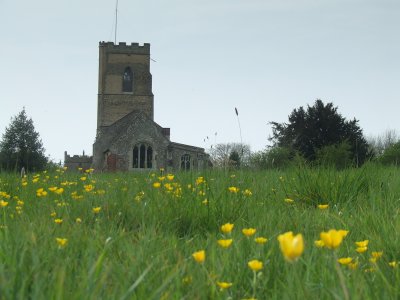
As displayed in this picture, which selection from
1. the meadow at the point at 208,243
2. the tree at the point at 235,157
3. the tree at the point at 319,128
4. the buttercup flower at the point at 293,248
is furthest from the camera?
the tree at the point at 319,128

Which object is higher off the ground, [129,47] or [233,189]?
[129,47]

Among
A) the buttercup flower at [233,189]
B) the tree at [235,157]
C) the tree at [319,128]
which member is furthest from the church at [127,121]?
the buttercup flower at [233,189]

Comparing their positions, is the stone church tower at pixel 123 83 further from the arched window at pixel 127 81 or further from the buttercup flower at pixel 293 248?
the buttercup flower at pixel 293 248

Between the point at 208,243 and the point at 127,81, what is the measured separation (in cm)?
6657

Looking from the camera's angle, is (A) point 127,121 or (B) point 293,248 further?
(A) point 127,121

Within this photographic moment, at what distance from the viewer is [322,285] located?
6.64 feet

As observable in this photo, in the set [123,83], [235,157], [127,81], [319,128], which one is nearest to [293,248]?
[235,157]

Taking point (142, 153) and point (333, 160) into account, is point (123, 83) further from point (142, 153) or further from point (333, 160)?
point (333, 160)

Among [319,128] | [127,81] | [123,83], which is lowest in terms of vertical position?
[319,128]

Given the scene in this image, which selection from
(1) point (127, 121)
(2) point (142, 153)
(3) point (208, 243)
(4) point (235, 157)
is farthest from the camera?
(1) point (127, 121)

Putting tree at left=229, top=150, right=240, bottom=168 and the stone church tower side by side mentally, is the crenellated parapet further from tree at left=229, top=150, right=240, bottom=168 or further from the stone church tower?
tree at left=229, top=150, right=240, bottom=168

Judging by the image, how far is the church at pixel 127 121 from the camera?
183 feet

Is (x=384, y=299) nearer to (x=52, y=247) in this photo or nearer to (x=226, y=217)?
(x=52, y=247)

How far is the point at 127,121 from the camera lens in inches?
2306
